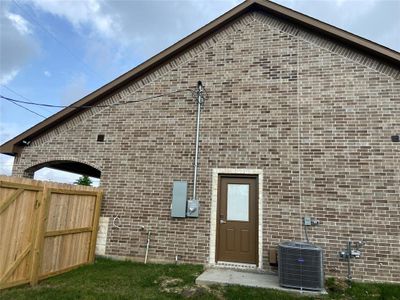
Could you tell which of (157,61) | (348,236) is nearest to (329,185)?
(348,236)

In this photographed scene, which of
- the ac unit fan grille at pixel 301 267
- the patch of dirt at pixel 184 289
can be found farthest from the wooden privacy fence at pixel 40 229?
the ac unit fan grille at pixel 301 267

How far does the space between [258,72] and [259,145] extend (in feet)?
6.60

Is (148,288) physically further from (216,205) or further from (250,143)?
(250,143)

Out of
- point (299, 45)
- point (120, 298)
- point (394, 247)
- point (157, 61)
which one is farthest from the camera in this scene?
point (157, 61)

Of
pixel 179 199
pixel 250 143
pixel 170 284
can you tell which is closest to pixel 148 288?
pixel 170 284

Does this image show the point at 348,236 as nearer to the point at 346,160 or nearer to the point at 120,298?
the point at 346,160

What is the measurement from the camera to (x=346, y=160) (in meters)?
7.26

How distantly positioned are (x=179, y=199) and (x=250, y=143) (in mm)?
2245

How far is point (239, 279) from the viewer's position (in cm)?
630

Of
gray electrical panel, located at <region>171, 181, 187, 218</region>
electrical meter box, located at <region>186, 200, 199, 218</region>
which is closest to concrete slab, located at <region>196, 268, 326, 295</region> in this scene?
electrical meter box, located at <region>186, 200, 199, 218</region>

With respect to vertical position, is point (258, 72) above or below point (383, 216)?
above

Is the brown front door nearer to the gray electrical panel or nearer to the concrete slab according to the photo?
the concrete slab

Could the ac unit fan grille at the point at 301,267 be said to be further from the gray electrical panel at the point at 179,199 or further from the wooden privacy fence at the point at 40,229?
the wooden privacy fence at the point at 40,229

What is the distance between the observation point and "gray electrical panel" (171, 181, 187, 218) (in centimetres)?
779
